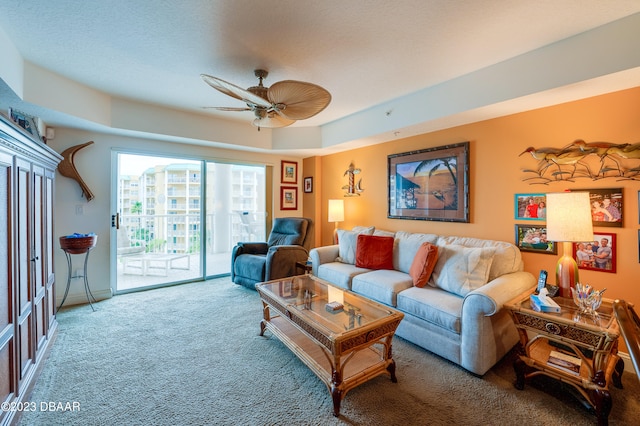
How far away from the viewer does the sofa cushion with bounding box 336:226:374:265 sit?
3.61m

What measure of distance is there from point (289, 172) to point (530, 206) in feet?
12.6

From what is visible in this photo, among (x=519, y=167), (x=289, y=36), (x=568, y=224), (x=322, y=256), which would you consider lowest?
(x=322, y=256)

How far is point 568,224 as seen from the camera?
193cm

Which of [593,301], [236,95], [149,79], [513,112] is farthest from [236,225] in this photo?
[593,301]

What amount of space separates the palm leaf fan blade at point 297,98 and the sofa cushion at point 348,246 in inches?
72.9

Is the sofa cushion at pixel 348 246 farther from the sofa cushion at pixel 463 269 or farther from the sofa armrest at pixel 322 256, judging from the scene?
the sofa cushion at pixel 463 269

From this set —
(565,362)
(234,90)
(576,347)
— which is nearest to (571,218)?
(576,347)

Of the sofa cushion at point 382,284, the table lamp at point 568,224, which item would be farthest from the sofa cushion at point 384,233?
the table lamp at point 568,224

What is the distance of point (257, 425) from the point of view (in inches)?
62.3

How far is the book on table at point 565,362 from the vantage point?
1.78 metres

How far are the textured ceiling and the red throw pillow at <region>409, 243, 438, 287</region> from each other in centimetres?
172

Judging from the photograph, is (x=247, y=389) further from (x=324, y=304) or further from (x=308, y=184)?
(x=308, y=184)

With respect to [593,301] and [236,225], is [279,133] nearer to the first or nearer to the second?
[236,225]

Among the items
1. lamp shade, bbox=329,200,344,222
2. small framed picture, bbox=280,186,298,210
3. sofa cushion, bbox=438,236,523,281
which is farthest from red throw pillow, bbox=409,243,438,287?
small framed picture, bbox=280,186,298,210
